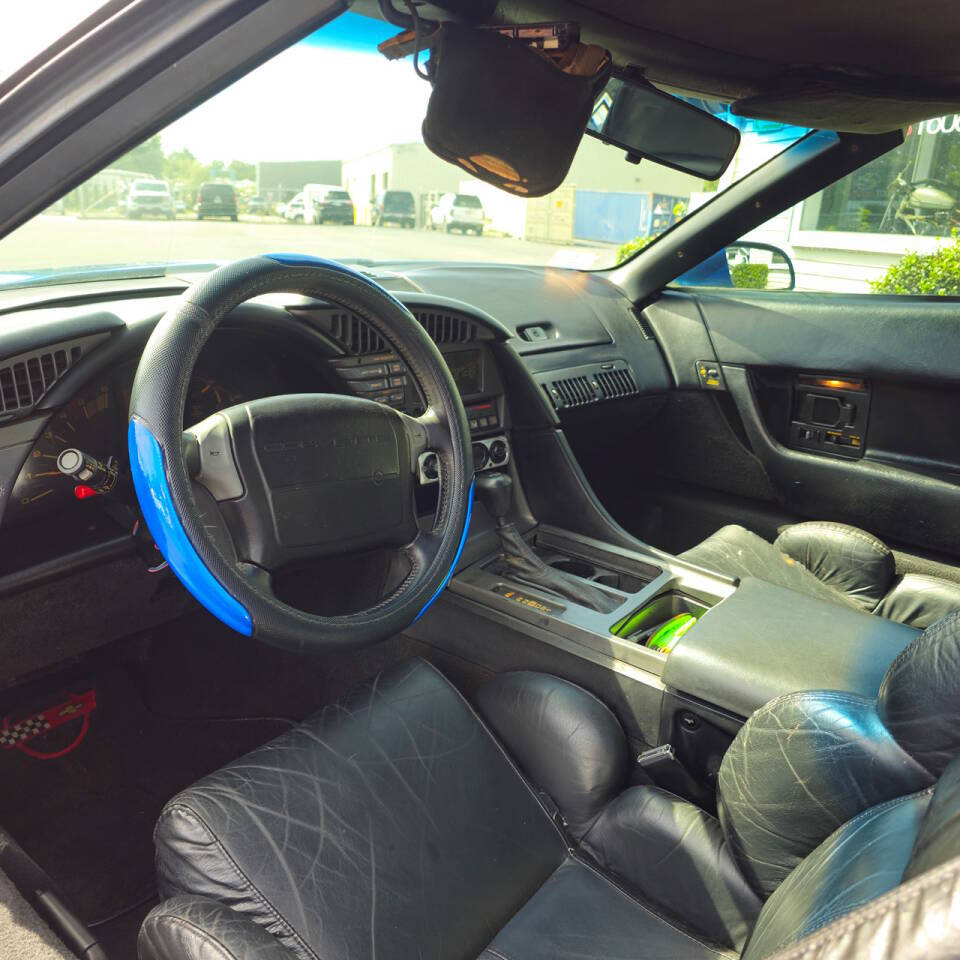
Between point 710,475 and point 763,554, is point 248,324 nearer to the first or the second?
point 763,554

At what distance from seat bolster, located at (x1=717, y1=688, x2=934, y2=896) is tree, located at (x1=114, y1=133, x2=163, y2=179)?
3.32 ft

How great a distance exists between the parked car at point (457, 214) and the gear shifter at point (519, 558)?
2.96 ft

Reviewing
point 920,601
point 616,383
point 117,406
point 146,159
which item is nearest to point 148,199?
point 146,159

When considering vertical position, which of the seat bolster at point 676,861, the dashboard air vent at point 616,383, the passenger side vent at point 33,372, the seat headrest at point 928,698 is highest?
the passenger side vent at point 33,372

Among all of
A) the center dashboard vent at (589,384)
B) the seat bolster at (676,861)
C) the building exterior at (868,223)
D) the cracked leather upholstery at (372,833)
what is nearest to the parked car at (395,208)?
the center dashboard vent at (589,384)

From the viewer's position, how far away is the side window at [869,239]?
8.63 ft

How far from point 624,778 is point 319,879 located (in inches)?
22.1

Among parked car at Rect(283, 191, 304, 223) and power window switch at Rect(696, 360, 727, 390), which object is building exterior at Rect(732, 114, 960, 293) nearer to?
power window switch at Rect(696, 360, 727, 390)

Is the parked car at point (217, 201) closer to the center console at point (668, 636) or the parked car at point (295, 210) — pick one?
the parked car at point (295, 210)

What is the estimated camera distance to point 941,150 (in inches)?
99.7

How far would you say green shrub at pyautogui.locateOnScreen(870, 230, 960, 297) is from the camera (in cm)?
273

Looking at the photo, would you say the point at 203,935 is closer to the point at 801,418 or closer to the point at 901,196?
the point at 801,418

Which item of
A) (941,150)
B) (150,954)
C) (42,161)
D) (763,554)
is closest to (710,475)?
(763,554)

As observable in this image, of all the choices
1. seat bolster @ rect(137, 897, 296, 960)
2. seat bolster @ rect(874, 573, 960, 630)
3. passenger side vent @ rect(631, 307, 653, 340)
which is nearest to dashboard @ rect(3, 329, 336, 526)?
seat bolster @ rect(137, 897, 296, 960)
